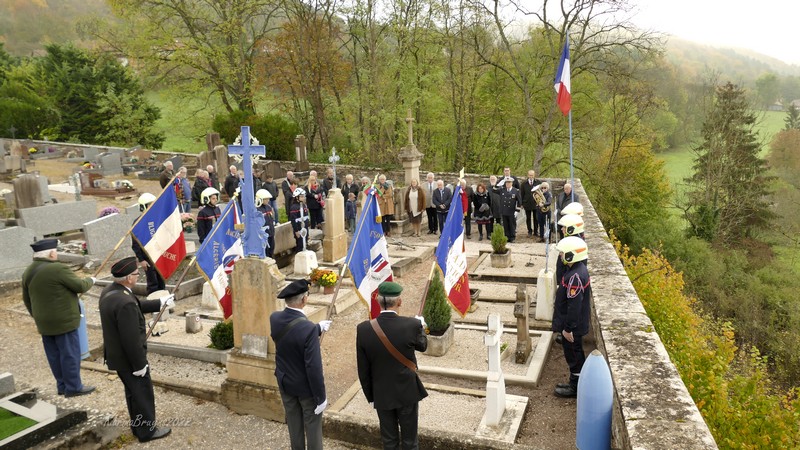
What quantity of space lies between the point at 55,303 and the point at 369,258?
3.61m

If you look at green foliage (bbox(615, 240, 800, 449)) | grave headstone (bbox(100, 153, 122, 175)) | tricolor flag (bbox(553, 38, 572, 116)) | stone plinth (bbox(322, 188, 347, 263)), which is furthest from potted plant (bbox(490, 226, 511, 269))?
grave headstone (bbox(100, 153, 122, 175))

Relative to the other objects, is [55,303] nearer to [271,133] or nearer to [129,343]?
[129,343]

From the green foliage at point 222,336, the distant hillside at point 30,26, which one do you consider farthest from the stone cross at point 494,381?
the distant hillside at point 30,26

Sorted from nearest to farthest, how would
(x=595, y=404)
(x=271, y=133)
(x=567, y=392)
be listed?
(x=595, y=404) < (x=567, y=392) < (x=271, y=133)

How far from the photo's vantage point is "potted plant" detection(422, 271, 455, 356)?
834 cm

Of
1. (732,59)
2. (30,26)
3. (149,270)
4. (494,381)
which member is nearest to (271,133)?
(149,270)

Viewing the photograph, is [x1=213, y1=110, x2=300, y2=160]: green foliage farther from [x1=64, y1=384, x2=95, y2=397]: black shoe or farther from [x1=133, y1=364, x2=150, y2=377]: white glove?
[x1=133, y1=364, x2=150, y2=377]: white glove

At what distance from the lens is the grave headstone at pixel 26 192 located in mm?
14958

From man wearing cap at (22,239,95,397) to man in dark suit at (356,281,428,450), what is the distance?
357cm

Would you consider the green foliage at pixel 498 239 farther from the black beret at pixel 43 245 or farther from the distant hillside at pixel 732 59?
the distant hillside at pixel 732 59

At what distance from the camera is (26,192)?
49.4 feet

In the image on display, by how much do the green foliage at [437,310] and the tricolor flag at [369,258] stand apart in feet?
2.22

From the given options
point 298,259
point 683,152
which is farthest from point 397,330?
point 683,152

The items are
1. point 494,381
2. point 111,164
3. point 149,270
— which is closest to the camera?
point 494,381
